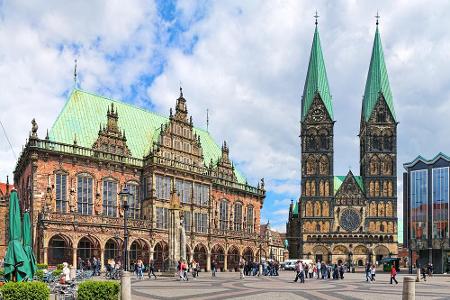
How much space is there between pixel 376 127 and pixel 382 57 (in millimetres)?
14659

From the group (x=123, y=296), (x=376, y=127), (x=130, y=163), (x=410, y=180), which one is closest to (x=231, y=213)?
(x=130, y=163)

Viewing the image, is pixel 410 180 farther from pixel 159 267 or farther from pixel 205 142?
pixel 159 267

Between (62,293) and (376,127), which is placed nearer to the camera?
(62,293)

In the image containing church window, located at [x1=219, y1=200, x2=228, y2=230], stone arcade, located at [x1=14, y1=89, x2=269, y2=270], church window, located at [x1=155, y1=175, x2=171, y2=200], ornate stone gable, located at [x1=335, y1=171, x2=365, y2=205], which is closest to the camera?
stone arcade, located at [x1=14, y1=89, x2=269, y2=270]

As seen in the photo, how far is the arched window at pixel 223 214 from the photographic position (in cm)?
6853

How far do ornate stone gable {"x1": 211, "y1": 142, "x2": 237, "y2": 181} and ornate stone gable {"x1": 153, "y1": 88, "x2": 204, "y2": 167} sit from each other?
23.0ft

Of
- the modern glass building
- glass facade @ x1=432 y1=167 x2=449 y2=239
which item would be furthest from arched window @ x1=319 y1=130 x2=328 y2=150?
glass facade @ x1=432 y1=167 x2=449 y2=239

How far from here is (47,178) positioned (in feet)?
159

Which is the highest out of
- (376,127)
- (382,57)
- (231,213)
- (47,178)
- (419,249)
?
(382,57)

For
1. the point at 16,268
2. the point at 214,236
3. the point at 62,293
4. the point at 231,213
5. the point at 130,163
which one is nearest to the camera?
the point at 62,293

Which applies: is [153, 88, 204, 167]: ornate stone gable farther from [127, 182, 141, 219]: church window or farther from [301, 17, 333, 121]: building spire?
[301, 17, 333, 121]: building spire

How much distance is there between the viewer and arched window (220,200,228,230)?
Result: 6853 centimetres

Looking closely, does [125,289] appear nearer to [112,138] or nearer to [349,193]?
[112,138]

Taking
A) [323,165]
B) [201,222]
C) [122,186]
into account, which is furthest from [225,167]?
[323,165]
